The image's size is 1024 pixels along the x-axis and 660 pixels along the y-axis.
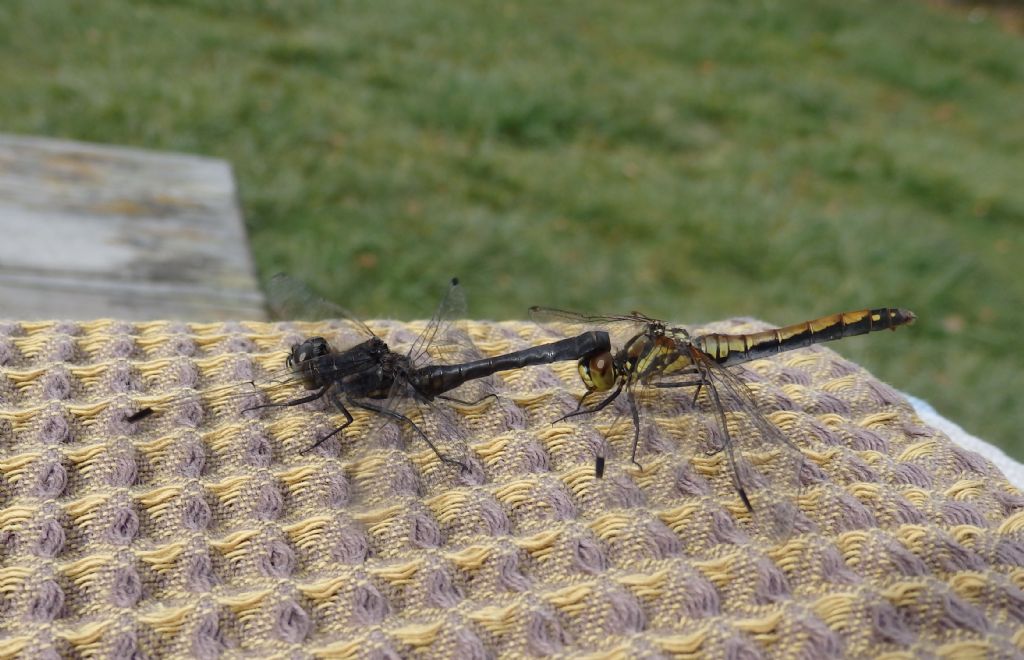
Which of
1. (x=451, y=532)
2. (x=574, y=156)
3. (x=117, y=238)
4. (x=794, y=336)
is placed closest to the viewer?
(x=451, y=532)

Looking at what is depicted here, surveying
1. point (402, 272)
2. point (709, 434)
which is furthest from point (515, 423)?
point (402, 272)

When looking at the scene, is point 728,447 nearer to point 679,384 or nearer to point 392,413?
point 679,384

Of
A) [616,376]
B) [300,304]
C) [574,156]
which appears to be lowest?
[574,156]

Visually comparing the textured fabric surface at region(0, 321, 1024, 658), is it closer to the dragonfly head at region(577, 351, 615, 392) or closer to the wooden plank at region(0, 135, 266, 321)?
the dragonfly head at region(577, 351, 615, 392)

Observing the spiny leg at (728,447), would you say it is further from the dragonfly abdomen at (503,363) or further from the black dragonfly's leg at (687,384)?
the dragonfly abdomen at (503,363)

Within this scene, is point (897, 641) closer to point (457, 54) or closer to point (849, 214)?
point (849, 214)

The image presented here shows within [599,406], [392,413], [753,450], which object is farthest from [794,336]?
[392,413]

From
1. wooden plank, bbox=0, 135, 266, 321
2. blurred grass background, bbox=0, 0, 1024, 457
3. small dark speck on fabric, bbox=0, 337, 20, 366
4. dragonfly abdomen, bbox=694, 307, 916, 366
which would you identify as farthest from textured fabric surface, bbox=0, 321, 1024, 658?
blurred grass background, bbox=0, 0, 1024, 457
